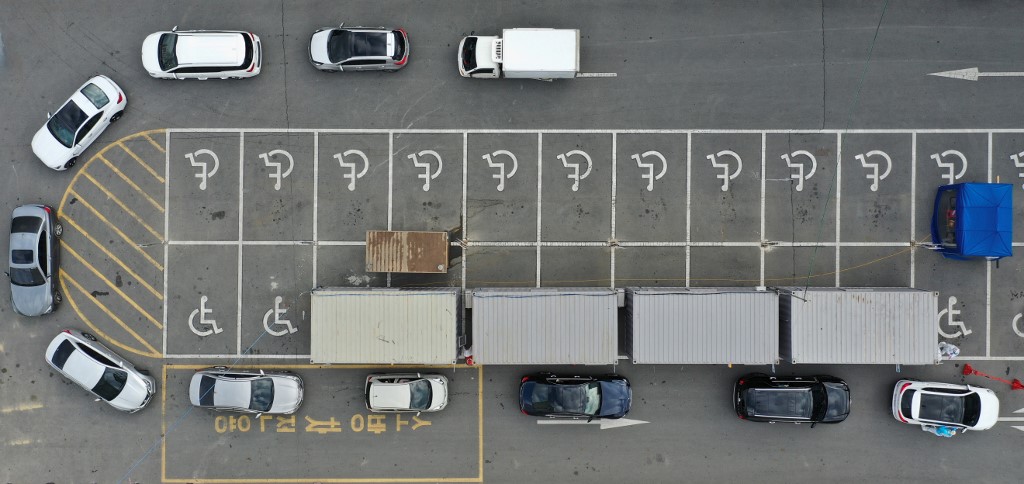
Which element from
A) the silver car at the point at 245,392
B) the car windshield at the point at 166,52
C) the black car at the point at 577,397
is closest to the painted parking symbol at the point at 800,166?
the black car at the point at 577,397

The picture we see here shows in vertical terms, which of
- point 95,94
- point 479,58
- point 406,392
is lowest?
point 406,392

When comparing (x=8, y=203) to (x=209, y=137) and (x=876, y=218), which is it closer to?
(x=209, y=137)

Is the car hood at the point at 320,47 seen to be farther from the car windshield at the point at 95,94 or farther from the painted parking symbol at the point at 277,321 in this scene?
the painted parking symbol at the point at 277,321

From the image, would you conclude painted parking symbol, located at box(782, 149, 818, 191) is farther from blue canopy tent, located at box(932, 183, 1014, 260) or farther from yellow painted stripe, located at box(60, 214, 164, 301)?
yellow painted stripe, located at box(60, 214, 164, 301)

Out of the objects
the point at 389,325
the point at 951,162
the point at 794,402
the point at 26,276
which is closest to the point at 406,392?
the point at 389,325

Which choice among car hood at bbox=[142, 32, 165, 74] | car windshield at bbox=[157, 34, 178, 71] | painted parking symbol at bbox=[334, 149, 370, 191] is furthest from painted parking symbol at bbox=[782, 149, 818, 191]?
car hood at bbox=[142, 32, 165, 74]

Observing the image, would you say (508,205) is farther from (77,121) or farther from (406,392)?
(77,121)

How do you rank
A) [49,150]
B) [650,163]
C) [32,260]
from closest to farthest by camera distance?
[32,260] < [49,150] < [650,163]
